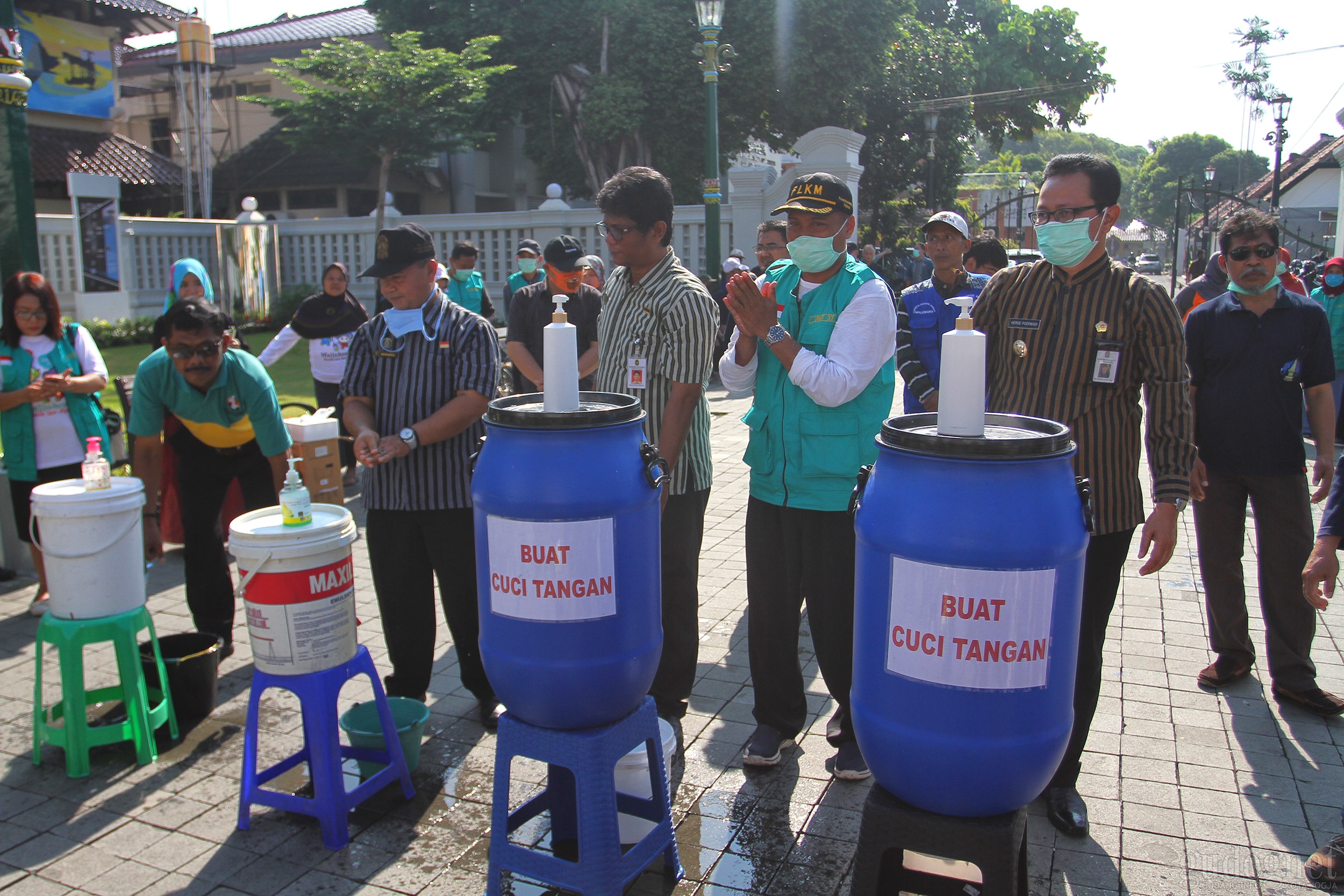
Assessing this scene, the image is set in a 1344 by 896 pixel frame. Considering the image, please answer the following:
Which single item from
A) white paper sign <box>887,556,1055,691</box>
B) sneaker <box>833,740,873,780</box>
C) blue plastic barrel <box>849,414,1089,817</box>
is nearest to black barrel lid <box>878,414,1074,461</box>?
blue plastic barrel <box>849,414,1089,817</box>

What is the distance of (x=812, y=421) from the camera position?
3.20 metres

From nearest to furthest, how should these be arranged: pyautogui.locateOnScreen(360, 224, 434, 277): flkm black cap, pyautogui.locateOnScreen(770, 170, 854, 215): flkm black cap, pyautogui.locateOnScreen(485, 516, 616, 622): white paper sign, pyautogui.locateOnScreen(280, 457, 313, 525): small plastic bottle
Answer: pyautogui.locateOnScreen(485, 516, 616, 622): white paper sign, pyautogui.locateOnScreen(280, 457, 313, 525): small plastic bottle, pyautogui.locateOnScreen(770, 170, 854, 215): flkm black cap, pyautogui.locateOnScreen(360, 224, 434, 277): flkm black cap

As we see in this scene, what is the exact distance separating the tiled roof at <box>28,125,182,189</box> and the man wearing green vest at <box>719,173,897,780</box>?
19.7m

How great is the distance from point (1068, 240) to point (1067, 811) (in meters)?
1.78

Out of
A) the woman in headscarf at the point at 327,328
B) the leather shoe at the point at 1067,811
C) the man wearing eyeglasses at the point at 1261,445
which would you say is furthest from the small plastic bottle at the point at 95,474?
the man wearing eyeglasses at the point at 1261,445

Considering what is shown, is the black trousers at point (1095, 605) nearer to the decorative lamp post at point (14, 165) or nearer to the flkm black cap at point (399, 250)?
the flkm black cap at point (399, 250)

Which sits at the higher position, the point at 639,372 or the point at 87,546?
the point at 639,372

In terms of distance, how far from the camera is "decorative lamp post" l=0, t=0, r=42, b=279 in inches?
213

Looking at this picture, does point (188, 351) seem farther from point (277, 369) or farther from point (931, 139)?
point (931, 139)

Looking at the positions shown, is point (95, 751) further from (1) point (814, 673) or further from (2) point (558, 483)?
(1) point (814, 673)

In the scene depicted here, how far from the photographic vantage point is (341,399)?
3824mm

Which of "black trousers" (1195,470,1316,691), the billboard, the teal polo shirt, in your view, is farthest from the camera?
the billboard

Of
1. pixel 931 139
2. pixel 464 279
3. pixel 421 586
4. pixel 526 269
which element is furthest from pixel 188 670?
pixel 931 139

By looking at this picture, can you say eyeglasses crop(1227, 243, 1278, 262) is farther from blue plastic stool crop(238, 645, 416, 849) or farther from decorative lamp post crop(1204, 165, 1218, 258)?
decorative lamp post crop(1204, 165, 1218, 258)
